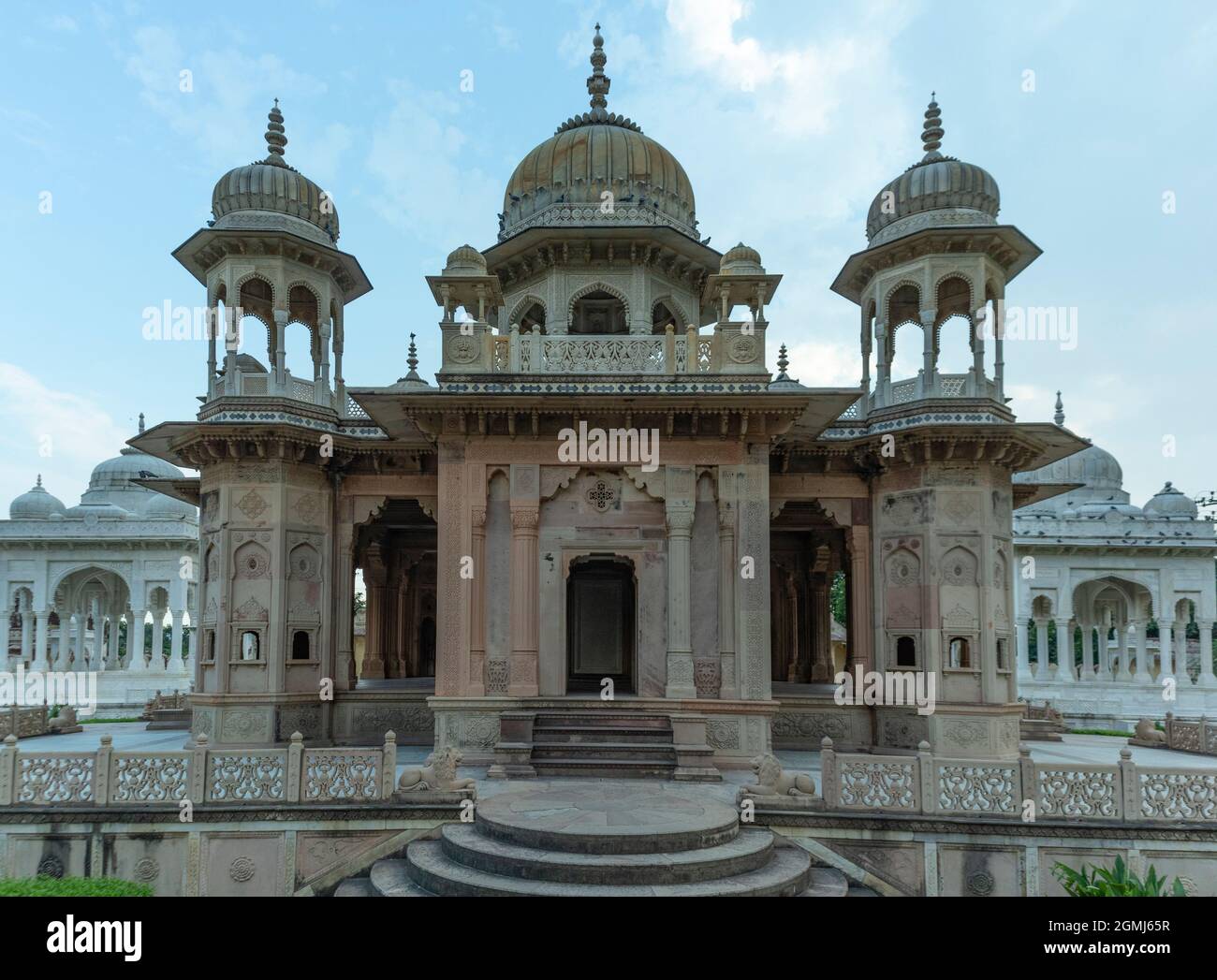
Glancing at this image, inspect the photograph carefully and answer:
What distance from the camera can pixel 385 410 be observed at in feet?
47.7

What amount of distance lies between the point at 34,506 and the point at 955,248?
38.2 metres

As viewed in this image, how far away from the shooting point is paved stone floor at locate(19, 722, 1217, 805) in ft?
39.4

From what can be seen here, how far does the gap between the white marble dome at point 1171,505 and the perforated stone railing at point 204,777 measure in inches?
1226

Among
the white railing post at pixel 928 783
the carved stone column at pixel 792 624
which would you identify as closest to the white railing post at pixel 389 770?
the white railing post at pixel 928 783

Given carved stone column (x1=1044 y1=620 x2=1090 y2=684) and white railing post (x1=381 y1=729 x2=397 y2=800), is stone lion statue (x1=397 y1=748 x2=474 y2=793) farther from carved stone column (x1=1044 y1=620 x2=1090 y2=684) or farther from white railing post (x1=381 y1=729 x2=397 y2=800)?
carved stone column (x1=1044 y1=620 x2=1090 y2=684)

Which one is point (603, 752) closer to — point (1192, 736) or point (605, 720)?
point (605, 720)

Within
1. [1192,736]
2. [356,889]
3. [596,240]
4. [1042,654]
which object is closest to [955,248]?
[596,240]

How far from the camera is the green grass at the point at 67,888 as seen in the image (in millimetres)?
8461

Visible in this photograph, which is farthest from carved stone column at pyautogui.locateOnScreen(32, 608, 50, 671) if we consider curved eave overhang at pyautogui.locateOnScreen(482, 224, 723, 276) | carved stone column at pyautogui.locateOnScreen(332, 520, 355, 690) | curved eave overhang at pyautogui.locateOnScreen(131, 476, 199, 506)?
curved eave overhang at pyautogui.locateOnScreen(482, 224, 723, 276)

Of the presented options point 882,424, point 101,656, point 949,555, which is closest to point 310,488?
point 882,424

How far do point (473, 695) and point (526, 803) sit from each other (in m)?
3.30

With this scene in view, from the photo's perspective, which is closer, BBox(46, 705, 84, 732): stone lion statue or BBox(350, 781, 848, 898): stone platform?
BBox(350, 781, 848, 898): stone platform

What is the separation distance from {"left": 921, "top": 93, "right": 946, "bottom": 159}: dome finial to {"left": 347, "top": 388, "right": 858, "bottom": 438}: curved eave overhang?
6824mm

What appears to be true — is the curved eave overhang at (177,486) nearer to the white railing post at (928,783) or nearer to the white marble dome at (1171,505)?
the white railing post at (928,783)
